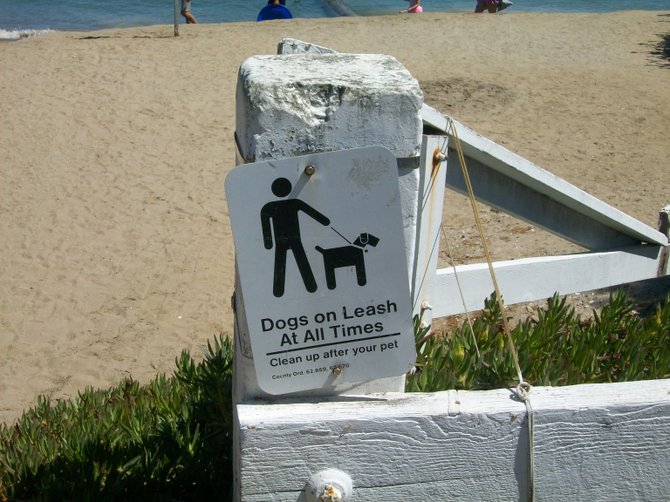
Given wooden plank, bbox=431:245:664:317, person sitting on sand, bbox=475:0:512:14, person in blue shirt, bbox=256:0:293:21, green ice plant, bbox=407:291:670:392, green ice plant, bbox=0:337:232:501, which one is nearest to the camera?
green ice plant, bbox=407:291:670:392

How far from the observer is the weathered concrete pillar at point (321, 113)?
236cm

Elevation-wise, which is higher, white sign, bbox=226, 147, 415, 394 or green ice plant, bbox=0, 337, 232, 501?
white sign, bbox=226, 147, 415, 394

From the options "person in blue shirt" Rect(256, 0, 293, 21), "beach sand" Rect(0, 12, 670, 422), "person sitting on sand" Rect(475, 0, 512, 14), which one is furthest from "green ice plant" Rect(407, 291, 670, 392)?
"person sitting on sand" Rect(475, 0, 512, 14)

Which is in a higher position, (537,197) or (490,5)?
(537,197)

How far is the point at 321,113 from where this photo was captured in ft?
7.85

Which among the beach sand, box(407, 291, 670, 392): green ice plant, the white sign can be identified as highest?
the white sign

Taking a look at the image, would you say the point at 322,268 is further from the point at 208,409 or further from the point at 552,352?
the point at 552,352

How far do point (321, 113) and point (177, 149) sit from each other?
9015 millimetres

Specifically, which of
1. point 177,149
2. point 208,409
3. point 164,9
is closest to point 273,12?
point 177,149

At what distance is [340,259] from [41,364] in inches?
197

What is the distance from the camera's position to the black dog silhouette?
2449 mm

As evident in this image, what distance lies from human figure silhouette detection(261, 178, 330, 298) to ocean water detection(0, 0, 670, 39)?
2261 centimetres

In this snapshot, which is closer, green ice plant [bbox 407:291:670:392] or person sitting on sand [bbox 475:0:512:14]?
green ice plant [bbox 407:291:670:392]

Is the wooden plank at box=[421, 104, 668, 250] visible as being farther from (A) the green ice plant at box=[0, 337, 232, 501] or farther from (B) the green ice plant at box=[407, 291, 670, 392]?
(A) the green ice plant at box=[0, 337, 232, 501]
